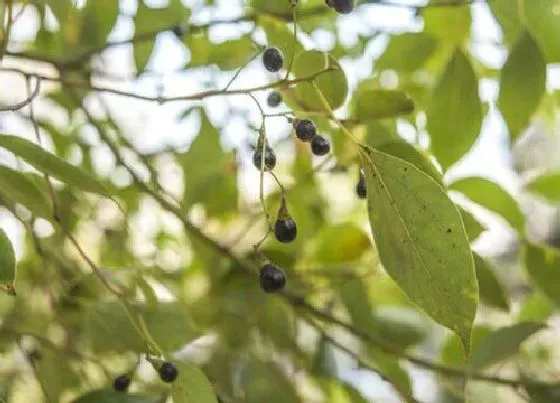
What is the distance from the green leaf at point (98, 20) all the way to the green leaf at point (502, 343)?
11.1 inches

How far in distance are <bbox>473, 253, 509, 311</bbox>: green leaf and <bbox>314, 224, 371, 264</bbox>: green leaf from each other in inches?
3.5

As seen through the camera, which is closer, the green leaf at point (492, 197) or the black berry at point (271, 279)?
the black berry at point (271, 279)

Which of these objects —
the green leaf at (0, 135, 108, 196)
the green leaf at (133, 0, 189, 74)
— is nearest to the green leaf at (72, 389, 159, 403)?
the green leaf at (0, 135, 108, 196)

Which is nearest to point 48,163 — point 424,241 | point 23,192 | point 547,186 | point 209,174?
point 23,192

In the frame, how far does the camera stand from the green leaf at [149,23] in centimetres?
50

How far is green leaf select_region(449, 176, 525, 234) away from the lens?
1.56 feet

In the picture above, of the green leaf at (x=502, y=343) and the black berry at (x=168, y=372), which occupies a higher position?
the black berry at (x=168, y=372)

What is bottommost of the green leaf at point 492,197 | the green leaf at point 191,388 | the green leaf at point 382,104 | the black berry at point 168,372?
the green leaf at point 492,197

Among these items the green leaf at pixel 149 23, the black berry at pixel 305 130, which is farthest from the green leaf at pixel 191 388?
the green leaf at pixel 149 23

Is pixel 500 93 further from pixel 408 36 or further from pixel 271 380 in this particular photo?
pixel 271 380

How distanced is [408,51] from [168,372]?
28 centimetres

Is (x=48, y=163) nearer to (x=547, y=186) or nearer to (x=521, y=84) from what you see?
(x=521, y=84)

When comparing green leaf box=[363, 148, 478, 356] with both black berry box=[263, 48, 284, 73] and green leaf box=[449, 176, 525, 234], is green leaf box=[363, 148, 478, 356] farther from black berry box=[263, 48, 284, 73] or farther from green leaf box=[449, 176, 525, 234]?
green leaf box=[449, 176, 525, 234]

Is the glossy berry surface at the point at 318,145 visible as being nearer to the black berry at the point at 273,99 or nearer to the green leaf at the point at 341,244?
the black berry at the point at 273,99
